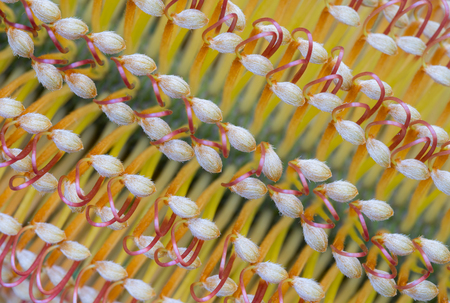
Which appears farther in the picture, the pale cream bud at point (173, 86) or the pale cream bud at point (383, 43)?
the pale cream bud at point (383, 43)

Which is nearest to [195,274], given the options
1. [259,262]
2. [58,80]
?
[259,262]

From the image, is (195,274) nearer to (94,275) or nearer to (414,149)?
(94,275)

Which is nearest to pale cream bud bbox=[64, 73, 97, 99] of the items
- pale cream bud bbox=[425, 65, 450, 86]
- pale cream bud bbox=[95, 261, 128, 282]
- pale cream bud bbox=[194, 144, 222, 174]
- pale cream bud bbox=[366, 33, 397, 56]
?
pale cream bud bbox=[194, 144, 222, 174]

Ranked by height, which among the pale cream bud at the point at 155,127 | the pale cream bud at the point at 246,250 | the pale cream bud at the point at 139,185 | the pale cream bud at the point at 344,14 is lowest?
the pale cream bud at the point at 246,250

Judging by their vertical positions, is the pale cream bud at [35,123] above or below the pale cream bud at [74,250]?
above

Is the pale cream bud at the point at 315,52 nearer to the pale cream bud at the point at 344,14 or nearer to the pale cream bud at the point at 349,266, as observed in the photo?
the pale cream bud at the point at 344,14

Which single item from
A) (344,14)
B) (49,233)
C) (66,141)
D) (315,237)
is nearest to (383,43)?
(344,14)

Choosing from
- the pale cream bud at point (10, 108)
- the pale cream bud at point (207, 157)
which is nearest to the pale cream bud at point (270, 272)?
the pale cream bud at point (207, 157)
